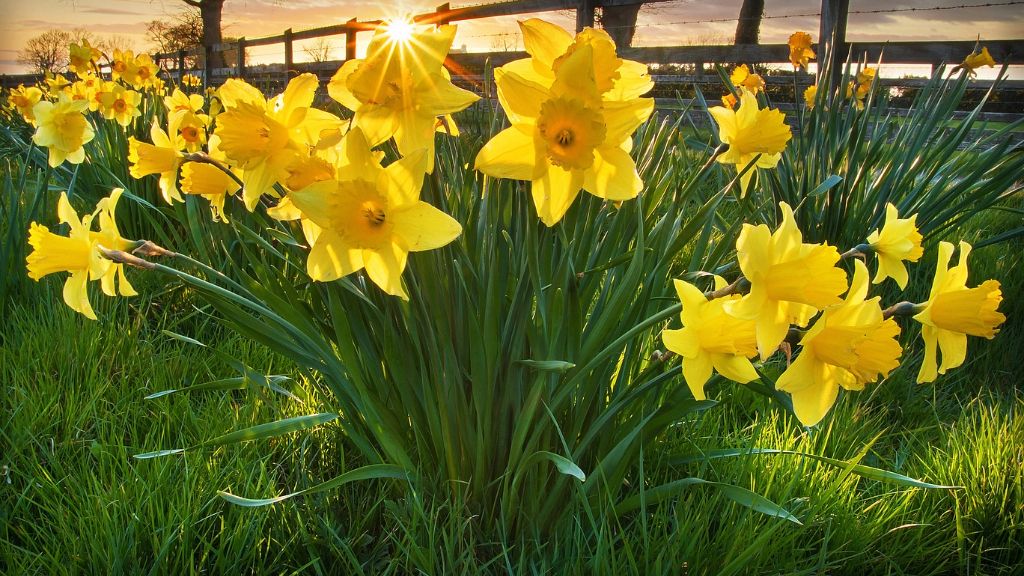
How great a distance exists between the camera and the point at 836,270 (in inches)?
29.2

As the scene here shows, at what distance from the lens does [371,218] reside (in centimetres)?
88

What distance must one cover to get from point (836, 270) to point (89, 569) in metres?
1.21

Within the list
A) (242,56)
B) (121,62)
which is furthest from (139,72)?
(242,56)

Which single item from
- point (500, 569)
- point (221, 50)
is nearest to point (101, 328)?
point (500, 569)

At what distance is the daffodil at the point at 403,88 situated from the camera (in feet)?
2.65

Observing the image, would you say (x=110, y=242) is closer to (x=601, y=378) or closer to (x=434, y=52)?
(x=434, y=52)

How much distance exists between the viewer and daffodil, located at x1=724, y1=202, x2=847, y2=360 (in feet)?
2.45

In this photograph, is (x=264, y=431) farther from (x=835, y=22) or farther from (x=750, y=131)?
(x=835, y=22)

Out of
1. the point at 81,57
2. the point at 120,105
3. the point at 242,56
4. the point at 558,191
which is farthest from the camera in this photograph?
the point at 242,56

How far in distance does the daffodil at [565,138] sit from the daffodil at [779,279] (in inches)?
6.6

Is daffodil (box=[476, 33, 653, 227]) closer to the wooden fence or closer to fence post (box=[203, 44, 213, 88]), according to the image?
the wooden fence

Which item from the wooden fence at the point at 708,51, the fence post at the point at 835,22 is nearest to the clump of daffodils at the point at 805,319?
the wooden fence at the point at 708,51

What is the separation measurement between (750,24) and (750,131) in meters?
11.7

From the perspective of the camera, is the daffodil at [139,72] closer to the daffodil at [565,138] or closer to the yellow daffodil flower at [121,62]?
the yellow daffodil flower at [121,62]
